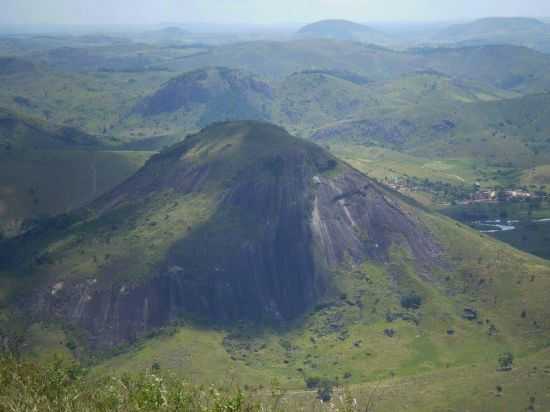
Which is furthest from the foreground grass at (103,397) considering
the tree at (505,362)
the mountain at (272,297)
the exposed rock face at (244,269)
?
the exposed rock face at (244,269)

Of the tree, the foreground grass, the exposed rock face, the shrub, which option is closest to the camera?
the foreground grass

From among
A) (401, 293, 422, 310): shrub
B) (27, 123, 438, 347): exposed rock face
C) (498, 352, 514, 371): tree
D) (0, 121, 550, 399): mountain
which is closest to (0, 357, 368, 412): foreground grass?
(0, 121, 550, 399): mountain

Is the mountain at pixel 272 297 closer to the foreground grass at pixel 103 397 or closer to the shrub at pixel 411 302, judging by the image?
the shrub at pixel 411 302

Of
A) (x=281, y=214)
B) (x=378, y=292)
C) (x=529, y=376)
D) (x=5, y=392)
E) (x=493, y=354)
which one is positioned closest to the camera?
(x=5, y=392)

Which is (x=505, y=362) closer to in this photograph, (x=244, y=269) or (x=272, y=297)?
(x=272, y=297)

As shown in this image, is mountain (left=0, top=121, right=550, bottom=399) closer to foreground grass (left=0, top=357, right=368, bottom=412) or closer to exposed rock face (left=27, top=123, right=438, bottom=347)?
exposed rock face (left=27, top=123, right=438, bottom=347)

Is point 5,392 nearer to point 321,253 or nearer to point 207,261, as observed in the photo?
point 207,261

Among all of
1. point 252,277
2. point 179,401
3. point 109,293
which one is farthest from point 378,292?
point 179,401

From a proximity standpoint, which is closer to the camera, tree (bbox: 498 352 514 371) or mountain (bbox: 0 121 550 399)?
tree (bbox: 498 352 514 371)
